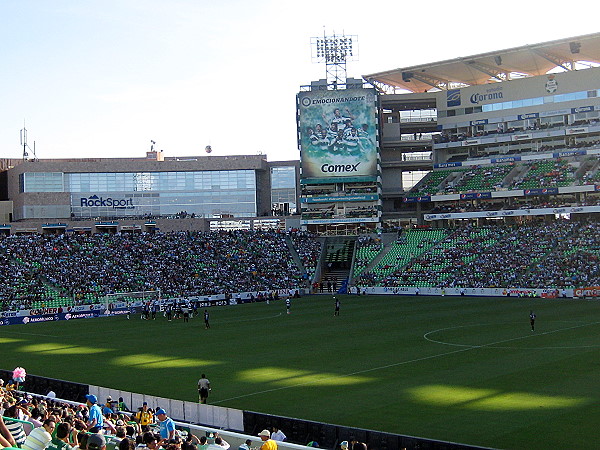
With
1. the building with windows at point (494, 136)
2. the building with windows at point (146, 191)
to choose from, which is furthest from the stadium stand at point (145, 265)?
the building with windows at point (494, 136)

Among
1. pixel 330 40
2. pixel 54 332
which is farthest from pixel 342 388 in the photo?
pixel 330 40

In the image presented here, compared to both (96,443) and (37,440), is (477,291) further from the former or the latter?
(96,443)

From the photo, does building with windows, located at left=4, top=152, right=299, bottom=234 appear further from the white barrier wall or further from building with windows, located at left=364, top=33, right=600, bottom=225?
the white barrier wall

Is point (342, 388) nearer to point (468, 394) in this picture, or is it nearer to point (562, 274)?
point (468, 394)

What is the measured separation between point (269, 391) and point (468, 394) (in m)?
7.73

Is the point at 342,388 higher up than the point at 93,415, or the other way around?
the point at 93,415

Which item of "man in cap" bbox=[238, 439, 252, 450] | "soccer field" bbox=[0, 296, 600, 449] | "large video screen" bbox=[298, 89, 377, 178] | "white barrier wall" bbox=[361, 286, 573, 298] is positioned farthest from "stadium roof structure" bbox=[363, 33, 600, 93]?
"man in cap" bbox=[238, 439, 252, 450]

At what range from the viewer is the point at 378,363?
36312 millimetres

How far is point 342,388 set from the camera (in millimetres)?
30797

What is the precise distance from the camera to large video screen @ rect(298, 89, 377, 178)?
9306 cm

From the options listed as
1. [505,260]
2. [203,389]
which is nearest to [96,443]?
[203,389]

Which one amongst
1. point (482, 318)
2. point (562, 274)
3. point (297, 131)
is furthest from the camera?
point (297, 131)

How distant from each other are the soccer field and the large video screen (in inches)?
1310

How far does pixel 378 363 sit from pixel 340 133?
59.6 meters
